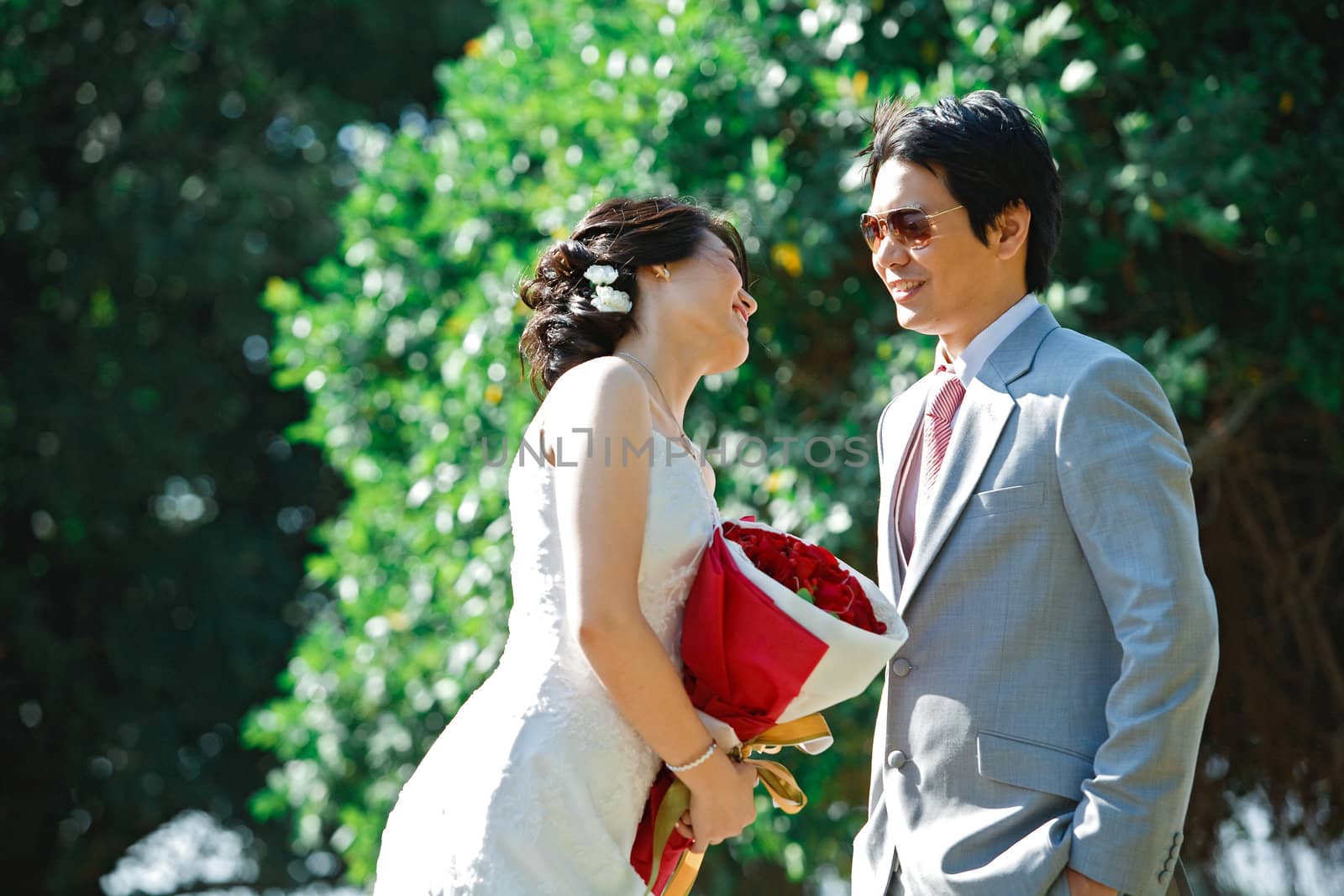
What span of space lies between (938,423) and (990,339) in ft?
0.57

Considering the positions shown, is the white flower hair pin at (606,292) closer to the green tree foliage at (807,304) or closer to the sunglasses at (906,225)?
the sunglasses at (906,225)

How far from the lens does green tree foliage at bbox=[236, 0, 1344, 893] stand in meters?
4.04

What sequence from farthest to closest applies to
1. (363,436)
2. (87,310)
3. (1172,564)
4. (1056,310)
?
(87,310) < (363,436) < (1056,310) < (1172,564)

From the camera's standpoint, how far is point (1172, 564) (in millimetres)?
1931

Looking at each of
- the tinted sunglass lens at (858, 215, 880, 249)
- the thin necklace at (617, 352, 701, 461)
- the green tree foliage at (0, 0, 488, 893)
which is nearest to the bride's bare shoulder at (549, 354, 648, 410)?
the thin necklace at (617, 352, 701, 461)

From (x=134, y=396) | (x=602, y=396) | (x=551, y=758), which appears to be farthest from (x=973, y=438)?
(x=134, y=396)

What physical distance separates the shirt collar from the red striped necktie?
0.08ft

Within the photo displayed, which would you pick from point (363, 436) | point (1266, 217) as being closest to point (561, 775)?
point (1266, 217)

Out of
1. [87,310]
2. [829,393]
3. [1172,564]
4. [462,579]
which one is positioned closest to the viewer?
[1172,564]

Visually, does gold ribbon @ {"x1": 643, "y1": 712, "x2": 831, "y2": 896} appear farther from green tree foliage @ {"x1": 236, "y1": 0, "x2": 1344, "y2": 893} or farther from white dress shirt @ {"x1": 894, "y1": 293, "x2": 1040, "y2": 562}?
green tree foliage @ {"x1": 236, "y1": 0, "x2": 1344, "y2": 893}

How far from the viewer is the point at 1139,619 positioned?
1.92 meters

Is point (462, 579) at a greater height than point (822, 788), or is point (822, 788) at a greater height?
point (462, 579)

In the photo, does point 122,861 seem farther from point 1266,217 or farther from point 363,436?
point 1266,217

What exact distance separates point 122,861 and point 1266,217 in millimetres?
8962
